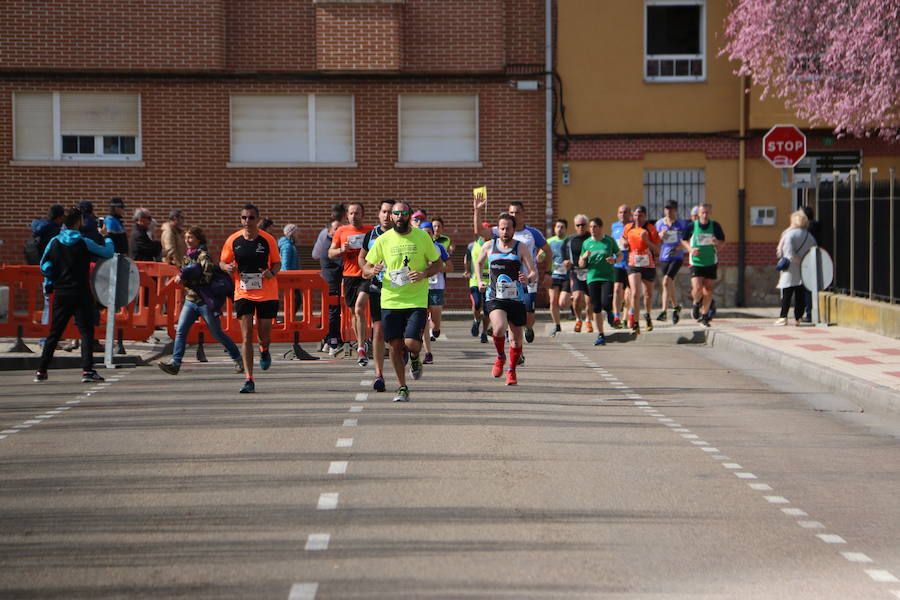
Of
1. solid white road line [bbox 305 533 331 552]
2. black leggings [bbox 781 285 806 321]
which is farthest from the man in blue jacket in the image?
black leggings [bbox 781 285 806 321]

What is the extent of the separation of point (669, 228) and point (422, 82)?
797 centimetres

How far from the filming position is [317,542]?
7102mm

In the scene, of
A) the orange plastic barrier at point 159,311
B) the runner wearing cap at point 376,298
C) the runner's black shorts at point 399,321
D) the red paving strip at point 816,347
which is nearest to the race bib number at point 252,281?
the runner wearing cap at point 376,298

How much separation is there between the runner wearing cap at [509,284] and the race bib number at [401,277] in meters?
1.77

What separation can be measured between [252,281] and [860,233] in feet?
35.4

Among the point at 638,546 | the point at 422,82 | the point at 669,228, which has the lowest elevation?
the point at 638,546

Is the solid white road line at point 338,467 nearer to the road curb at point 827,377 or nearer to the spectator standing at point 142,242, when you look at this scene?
the road curb at point 827,377

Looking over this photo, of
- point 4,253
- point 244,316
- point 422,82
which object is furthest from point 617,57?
point 244,316

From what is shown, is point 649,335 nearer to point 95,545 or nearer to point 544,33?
point 544,33

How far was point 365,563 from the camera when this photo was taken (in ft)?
21.8

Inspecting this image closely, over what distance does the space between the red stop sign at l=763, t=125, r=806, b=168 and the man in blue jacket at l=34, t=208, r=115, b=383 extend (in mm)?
10644

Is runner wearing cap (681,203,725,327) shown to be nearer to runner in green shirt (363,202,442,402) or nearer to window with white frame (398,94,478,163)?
window with white frame (398,94,478,163)

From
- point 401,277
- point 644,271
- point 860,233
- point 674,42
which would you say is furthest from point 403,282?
point 674,42

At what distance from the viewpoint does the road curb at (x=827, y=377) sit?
43.2ft
